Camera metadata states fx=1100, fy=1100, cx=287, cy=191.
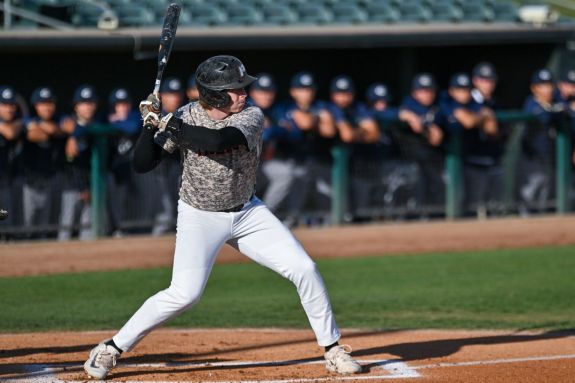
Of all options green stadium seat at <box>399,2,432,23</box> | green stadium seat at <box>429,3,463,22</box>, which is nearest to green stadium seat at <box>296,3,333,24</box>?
green stadium seat at <box>399,2,432,23</box>

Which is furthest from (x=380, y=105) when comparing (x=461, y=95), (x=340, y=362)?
(x=340, y=362)

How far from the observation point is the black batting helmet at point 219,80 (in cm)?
591

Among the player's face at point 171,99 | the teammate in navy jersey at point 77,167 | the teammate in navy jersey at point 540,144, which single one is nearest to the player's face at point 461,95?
the teammate in navy jersey at point 540,144

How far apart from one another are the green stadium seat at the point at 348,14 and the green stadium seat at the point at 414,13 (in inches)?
24.2

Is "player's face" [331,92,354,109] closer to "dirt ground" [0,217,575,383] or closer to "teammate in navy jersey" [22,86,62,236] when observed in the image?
"teammate in navy jersey" [22,86,62,236]

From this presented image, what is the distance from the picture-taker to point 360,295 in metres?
9.75

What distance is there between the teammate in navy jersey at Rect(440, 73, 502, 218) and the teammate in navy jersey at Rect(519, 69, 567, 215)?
1.54 feet

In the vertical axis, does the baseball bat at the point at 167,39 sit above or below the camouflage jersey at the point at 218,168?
above

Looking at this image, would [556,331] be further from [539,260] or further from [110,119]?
[110,119]

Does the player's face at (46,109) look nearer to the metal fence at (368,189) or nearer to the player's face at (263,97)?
the metal fence at (368,189)

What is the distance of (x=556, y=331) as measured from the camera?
792 cm

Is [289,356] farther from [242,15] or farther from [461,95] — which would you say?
[242,15]

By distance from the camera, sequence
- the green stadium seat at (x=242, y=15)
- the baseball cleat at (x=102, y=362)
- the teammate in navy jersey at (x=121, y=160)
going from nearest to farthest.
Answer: the baseball cleat at (x=102, y=362) → the teammate in navy jersey at (x=121, y=160) → the green stadium seat at (x=242, y=15)

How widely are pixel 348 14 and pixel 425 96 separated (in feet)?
9.34
